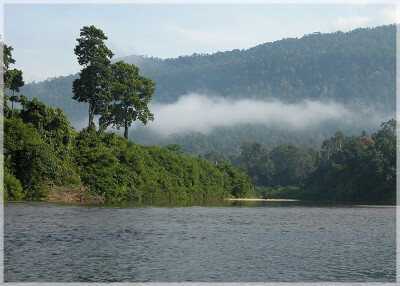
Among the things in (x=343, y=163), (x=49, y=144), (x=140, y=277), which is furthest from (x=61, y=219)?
(x=343, y=163)

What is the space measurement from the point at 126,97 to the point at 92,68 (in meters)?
11.1

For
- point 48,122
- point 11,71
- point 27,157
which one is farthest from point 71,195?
point 11,71

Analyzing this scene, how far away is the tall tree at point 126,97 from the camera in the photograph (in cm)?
8800

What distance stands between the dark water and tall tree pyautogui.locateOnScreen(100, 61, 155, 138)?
186ft

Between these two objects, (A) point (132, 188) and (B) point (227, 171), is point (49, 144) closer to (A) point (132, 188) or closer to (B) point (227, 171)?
(A) point (132, 188)

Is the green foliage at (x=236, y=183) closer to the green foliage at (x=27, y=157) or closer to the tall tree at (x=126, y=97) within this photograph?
the tall tree at (x=126, y=97)

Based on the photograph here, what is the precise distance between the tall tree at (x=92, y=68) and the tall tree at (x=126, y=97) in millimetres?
5799

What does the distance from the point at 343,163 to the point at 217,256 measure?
134018 millimetres

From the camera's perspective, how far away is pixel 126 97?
89188 mm

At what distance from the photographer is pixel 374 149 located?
12588cm

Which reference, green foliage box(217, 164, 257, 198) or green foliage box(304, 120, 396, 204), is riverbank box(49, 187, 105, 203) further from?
green foliage box(217, 164, 257, 198)

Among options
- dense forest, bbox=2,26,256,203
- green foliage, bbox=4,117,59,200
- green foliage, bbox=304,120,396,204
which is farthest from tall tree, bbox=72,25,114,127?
green foliage, bbox=304,120,396,204

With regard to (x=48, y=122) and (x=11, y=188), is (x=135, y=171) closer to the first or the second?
(x=48, y=122)

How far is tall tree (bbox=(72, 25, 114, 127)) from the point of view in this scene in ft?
260
